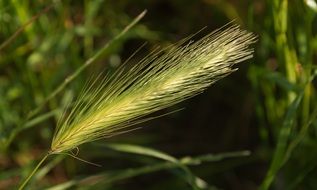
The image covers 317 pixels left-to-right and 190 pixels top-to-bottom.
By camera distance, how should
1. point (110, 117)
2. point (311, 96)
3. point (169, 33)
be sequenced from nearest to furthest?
point (110, 117)
point (311, 96)
point (169, 33)

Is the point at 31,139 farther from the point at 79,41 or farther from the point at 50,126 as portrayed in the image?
the point at 79,41

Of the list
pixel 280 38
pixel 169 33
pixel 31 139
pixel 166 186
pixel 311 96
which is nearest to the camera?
pixel 280 38

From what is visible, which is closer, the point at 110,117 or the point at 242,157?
the point at 110,117

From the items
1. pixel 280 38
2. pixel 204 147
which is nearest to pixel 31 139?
pixel 204 147

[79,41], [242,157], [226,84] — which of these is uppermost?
[79,41]

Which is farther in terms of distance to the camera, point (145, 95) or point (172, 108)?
point (172, 108)

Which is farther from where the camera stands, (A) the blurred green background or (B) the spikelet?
(A) the blurred green background

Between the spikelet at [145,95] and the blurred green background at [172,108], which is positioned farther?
the blurred green background at [172,108]

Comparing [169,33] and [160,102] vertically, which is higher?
[169,33]
